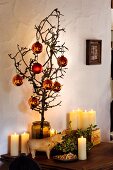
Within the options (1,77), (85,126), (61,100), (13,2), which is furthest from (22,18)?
(85,126)

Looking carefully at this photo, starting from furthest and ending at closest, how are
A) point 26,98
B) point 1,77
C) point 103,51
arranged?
point 103,51 < point 26,98 < point 1,77

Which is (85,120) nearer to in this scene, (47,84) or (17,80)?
(47,84)

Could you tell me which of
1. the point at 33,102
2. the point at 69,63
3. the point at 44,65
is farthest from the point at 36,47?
the point at 69,63

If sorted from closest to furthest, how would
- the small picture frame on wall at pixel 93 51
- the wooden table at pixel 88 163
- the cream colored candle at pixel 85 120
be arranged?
the wooden table at pixel 88 163 < the cream colored candle at pixel 85 120 < the small picture frame on wall at pixel 93 51

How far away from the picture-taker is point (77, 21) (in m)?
2.60

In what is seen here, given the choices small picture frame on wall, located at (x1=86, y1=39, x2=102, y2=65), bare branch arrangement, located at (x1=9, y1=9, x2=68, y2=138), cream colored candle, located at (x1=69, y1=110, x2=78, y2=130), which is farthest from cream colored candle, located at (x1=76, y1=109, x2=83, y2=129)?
small picture frame on wall, located at (x1=86, y1=39, x2=102, y2=65)

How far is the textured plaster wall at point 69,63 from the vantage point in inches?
84.3

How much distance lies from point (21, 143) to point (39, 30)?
26.6 inches

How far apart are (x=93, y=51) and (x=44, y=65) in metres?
0.56

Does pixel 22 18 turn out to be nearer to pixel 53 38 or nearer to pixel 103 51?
pixel 53 38

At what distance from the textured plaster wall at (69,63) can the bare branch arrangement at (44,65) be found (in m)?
0.04

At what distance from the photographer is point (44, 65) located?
2305 mm

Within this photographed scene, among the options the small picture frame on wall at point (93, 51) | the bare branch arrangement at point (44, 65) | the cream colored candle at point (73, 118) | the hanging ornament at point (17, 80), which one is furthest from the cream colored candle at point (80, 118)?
the hanging ornament at point (17, 80)

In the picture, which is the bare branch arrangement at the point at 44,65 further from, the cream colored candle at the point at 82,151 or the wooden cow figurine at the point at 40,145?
the cream colored candle at the point at 82,151
